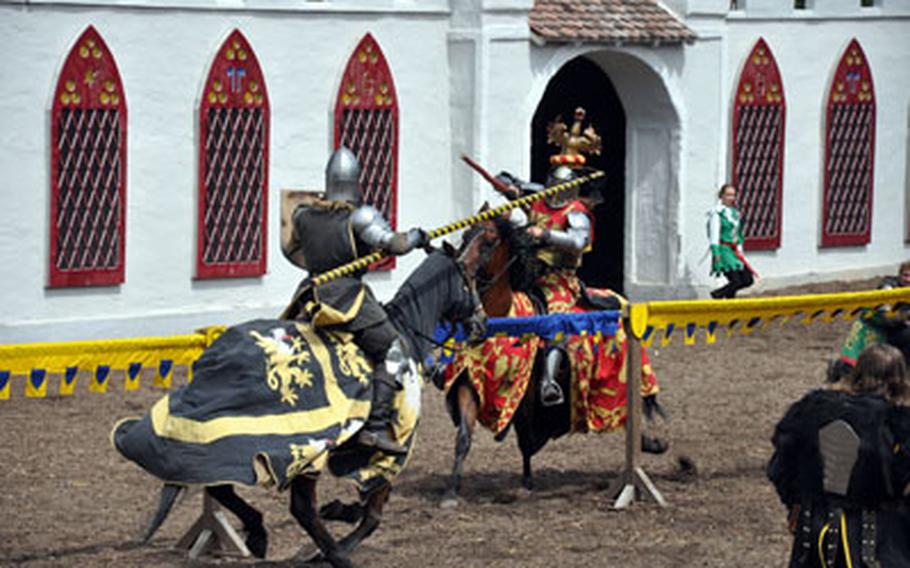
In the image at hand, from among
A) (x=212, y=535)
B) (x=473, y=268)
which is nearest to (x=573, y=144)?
(x=473, y=268)

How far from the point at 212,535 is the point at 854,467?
380cm

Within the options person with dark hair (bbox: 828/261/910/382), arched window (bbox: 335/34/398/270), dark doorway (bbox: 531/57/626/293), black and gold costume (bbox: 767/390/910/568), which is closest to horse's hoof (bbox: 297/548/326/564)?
black and gold costume (bbox: 767/390/910/568)

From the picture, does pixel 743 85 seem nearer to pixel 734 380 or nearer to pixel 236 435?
pixel 734 380

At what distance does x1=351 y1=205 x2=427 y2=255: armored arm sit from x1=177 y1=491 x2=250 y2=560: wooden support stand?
1629 millimetres

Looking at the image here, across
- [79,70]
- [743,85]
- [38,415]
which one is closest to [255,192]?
[79,70]

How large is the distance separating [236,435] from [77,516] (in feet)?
8.20

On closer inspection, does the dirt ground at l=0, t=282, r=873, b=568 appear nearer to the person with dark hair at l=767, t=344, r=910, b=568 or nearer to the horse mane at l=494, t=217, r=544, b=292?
the horse mane at l=494, t=217, r=544, b=292

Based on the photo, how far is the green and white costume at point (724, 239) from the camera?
19.5m

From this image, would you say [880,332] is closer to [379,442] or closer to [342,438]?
[379,442]

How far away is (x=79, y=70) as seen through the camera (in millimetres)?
17078

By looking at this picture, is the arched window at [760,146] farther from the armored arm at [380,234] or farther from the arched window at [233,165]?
the armored arm at [380,234]

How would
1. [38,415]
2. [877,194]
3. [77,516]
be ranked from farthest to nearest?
[877,194] → [38,415] → [77,516]

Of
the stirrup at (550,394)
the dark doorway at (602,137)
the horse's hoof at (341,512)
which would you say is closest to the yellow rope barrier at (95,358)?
the horse's hoof at (341,512)

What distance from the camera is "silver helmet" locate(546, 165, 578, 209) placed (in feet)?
40.1
